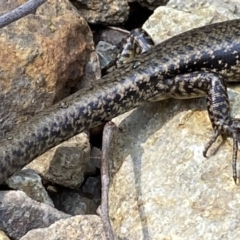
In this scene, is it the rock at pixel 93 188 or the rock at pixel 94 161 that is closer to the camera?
the rock at pixel 93 188

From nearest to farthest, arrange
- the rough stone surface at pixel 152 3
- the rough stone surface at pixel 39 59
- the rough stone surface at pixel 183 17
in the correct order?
the rough stone surface at pixel 39 59, the rough stone surface at pixel 183 17, the rough stone surface at pixel 152 3

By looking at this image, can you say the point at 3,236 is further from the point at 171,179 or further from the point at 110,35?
the point at 110,35

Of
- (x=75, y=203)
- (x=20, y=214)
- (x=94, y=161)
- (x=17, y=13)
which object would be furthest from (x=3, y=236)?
(x=94, y=161)

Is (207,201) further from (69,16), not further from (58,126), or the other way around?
(69,16)

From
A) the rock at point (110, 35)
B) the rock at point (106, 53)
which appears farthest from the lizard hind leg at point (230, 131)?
the rock at point (110, 35)

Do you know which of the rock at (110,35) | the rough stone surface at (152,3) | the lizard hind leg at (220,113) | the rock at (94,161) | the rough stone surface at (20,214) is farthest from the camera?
the rough stone surface at (152,3)

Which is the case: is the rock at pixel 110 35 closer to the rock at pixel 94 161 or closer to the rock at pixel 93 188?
the rock at pixel 94 161

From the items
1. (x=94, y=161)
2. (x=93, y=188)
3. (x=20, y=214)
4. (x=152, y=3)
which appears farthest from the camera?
(x=152, y=3)
